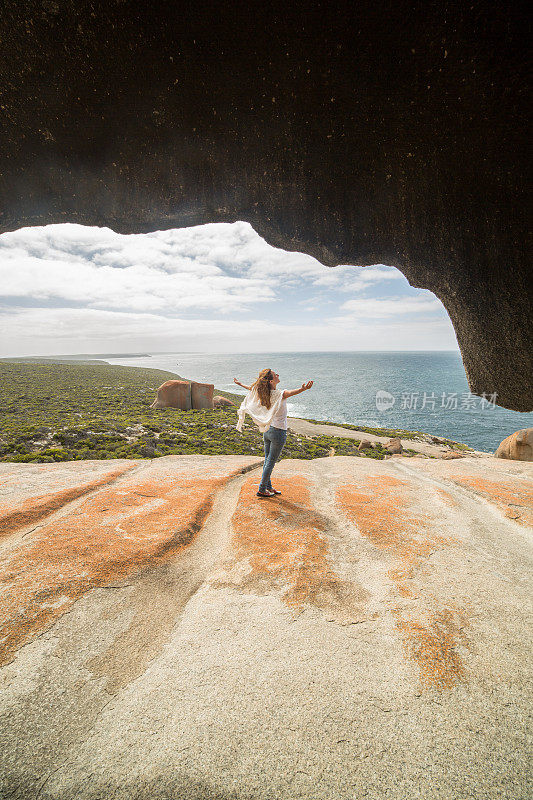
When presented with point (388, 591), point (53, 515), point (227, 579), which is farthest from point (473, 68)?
point (53, 515)

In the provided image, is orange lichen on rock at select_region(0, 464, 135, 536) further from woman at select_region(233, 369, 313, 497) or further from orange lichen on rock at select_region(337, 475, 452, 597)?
orange lichen on rock at select_region(337, 475, 452, 597)

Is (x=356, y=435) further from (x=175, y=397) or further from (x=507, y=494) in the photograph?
(x=507, y=494)

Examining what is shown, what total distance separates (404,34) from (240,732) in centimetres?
561

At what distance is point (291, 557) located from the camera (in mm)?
3785

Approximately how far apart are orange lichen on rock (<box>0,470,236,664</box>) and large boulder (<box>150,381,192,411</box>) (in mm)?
27792

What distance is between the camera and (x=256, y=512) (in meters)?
5.08

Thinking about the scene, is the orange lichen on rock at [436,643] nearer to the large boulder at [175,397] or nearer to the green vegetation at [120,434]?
the green vegetation at [120,434]

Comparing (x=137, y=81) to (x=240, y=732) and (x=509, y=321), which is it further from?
(x=240, y=732)

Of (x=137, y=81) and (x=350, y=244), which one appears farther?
(x=350, y=244)

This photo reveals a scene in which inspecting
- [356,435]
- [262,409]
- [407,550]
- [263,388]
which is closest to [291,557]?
[407,550]

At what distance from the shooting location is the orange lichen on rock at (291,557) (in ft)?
10.3

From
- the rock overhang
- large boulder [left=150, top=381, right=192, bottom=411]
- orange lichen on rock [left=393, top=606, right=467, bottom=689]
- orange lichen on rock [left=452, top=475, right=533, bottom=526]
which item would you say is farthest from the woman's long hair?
large boulder [left=150, top=381, right=192, bottom=411]

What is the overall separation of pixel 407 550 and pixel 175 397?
31197 mm

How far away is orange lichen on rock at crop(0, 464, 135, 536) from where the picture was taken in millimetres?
4410
